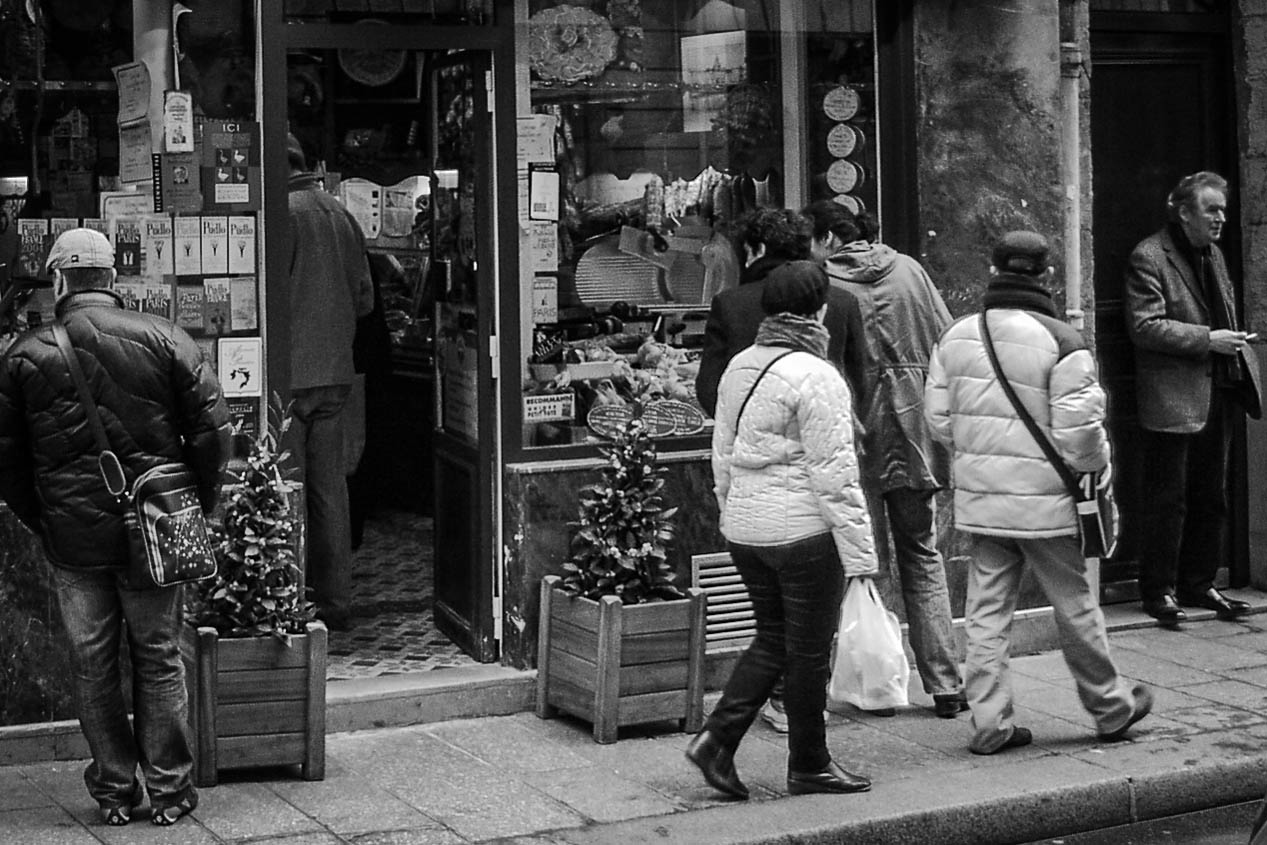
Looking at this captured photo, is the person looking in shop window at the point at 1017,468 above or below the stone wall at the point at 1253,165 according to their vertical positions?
below

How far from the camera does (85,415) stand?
6.06 metres

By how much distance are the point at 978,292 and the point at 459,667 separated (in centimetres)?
280

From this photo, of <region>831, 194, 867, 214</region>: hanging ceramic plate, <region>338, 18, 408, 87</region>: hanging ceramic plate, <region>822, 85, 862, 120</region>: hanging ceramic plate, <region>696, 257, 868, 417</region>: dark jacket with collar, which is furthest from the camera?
<region>338, 18, 408, 87</region>: hanging ceramic plate

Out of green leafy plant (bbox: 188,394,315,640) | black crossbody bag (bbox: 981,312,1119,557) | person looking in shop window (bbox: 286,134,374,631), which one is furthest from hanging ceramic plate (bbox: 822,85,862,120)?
green leafy plant (bbox: 188,394,315,640)

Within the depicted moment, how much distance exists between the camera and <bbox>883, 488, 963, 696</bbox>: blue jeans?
7.72 m

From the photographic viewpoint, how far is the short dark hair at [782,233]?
23.2ft

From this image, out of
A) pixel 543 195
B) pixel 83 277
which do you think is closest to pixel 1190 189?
pixel 543 195

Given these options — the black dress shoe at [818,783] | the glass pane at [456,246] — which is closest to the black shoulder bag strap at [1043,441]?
the black dress shoe at [818,783]

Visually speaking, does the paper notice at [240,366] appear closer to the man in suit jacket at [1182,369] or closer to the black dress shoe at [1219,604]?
the man in suit jacket at [1182,369]

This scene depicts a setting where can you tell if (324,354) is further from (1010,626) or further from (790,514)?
(1010,626)

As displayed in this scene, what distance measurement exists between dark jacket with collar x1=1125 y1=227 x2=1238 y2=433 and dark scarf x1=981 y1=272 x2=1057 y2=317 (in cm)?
223

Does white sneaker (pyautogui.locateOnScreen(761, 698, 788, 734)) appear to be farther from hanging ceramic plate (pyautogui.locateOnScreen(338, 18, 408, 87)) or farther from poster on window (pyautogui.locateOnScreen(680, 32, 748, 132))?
hanging ceramic plate (pyautogui.locateOnScreen(338, 18, 408, 87))

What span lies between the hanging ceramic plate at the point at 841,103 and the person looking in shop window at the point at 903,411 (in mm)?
1031

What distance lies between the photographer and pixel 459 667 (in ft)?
26.3
